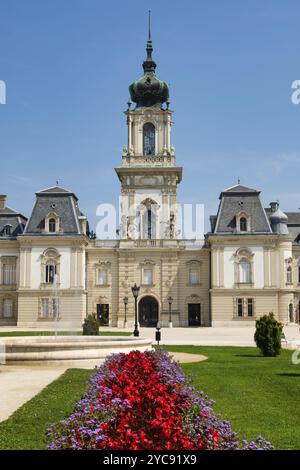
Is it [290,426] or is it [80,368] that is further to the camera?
[80,368]

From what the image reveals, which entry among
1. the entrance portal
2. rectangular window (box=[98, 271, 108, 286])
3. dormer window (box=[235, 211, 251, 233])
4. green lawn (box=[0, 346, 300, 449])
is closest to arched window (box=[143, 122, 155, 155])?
dormer window (box=[235, 211, 251, 233])

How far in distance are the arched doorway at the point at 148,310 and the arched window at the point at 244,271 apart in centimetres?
907

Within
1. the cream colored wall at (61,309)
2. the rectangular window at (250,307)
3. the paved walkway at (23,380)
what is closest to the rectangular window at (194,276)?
the rectangular window at (250,307)

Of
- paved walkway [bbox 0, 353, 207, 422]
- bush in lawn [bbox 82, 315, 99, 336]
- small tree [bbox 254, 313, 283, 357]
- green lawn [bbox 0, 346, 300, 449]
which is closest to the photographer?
green lawn [bbox 0, 346, 300, 449]

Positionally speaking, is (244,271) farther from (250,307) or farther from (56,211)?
(56,211)

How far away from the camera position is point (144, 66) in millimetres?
69000

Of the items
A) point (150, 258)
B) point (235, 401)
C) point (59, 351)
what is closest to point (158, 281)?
point (150, 258)

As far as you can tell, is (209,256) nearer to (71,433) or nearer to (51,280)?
(51,280)

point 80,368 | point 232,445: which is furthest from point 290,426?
point 80,368

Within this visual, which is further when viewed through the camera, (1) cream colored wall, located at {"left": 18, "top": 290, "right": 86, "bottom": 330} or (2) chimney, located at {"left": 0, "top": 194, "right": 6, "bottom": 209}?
(2) chimney, located at {"left": 0, "top": 194, "right": 6, "bottom": 209}

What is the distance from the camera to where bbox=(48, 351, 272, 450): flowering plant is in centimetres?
793

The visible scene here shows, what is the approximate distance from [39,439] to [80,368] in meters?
11.0

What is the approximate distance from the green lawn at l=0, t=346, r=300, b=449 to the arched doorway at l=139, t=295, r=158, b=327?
3787 cm

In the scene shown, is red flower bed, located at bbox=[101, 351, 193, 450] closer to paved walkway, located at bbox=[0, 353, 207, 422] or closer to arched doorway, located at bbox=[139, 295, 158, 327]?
paved walkway, located at bbox=[0, 353, 207, 422]
